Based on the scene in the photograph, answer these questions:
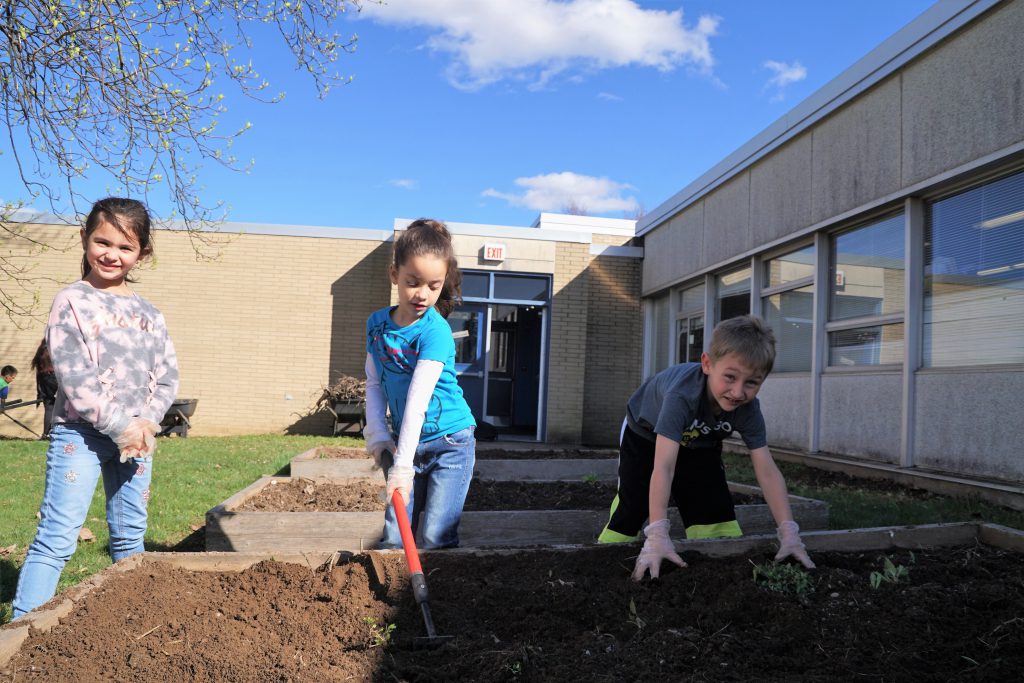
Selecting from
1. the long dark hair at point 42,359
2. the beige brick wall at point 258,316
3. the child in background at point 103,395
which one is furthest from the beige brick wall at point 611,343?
the child in background at point 103,395

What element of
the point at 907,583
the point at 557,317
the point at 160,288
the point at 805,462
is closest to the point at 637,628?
the point at 907,583

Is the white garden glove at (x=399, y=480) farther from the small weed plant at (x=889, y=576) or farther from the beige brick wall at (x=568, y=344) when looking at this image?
the beige brick wall at (x=568, y=344)

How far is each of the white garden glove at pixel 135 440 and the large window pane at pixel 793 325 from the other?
24.8 feet

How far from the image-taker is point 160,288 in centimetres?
1384

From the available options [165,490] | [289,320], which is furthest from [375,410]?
[289,320]

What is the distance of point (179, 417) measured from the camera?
12906 mm

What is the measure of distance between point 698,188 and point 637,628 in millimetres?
9969

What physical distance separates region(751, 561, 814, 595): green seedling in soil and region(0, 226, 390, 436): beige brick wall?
11.9 metres

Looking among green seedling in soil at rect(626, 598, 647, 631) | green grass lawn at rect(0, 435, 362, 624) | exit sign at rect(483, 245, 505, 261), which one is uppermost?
exit sign at rect(483, 245, 505, 261)

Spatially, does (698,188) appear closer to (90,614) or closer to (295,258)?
(295,258)

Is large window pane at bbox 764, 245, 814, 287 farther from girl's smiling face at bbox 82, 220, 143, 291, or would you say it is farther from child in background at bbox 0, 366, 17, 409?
child in background at bbox 0, 366, 17, 409

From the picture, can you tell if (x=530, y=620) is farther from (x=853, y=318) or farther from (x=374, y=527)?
(x=853, y=318)

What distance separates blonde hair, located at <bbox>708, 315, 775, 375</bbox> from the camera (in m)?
2.91

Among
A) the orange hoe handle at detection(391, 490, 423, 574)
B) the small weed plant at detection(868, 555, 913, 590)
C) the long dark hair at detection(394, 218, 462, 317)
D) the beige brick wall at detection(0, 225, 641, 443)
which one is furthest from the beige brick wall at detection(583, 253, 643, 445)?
the orange hoe handle at detection(391, 490, 423, 574)
